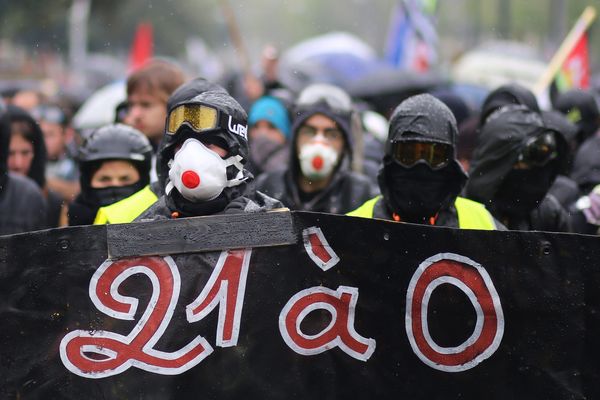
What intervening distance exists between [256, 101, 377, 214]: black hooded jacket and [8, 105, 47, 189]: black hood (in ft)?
4.53

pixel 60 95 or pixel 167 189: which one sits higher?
pixel 167 189

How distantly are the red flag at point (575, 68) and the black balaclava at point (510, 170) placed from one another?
4271 mm

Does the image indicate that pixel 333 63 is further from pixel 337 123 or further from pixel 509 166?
pixel 509 166

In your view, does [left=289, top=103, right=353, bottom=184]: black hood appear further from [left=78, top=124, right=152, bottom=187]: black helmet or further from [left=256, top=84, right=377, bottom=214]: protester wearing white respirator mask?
[left=78, top=124, right=152, bottom=187]: black helmet

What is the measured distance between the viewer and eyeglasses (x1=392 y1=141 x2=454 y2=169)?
4.35 m

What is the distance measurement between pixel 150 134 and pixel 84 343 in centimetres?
309

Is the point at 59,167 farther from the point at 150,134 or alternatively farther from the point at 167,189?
the point at 167,189

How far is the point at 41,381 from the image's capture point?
10.8 ft

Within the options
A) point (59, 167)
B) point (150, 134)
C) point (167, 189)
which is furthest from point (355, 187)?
point (59, 167)

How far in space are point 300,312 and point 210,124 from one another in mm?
798

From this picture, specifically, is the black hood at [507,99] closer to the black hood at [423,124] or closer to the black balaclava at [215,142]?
the black hood at [423,124]

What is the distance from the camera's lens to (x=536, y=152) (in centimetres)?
519

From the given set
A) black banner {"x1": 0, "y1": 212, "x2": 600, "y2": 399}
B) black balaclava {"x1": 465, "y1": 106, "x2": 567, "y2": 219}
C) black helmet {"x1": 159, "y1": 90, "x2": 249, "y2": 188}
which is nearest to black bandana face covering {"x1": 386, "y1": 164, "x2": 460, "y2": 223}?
black helmet {"x1": 159, "y1": 90, "x2": 249, "y2": 188}

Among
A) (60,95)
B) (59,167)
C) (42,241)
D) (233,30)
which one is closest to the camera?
(42,241)
